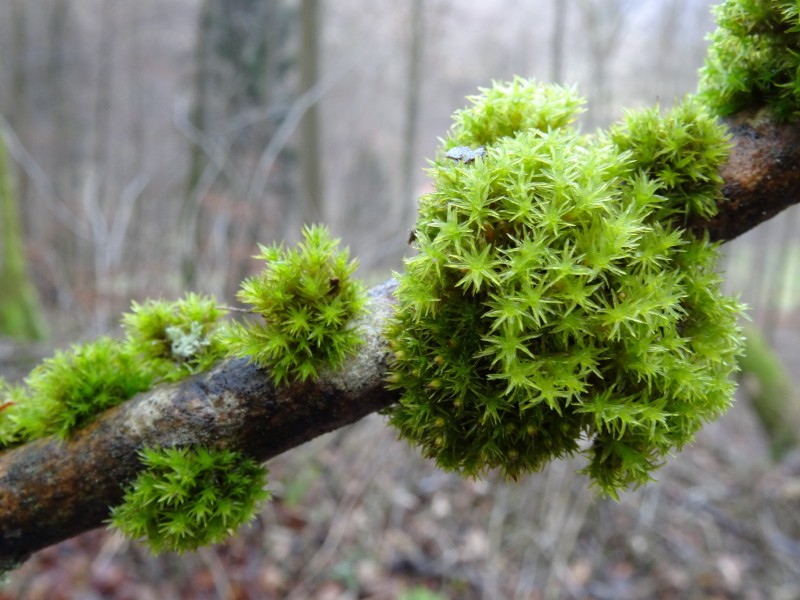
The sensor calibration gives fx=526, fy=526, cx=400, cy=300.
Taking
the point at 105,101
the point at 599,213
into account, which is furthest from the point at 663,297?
the point at 105,101

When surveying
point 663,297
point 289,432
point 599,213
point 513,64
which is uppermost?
point 599,213

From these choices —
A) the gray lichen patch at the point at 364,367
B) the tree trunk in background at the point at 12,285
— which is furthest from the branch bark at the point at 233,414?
the tree trunk in background at the point at 12,285

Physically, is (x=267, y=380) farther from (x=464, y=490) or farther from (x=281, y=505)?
(x=464, y=490)

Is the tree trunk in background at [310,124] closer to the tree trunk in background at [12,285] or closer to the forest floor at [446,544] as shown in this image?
the forest floor at [446,544]

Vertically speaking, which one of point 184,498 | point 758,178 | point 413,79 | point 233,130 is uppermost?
point 758,178

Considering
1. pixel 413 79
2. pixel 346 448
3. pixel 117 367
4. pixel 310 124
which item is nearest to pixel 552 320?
pixel 117 367

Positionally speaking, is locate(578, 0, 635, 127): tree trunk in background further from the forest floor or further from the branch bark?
the branch bark

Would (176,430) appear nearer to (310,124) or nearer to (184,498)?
(184,498)
